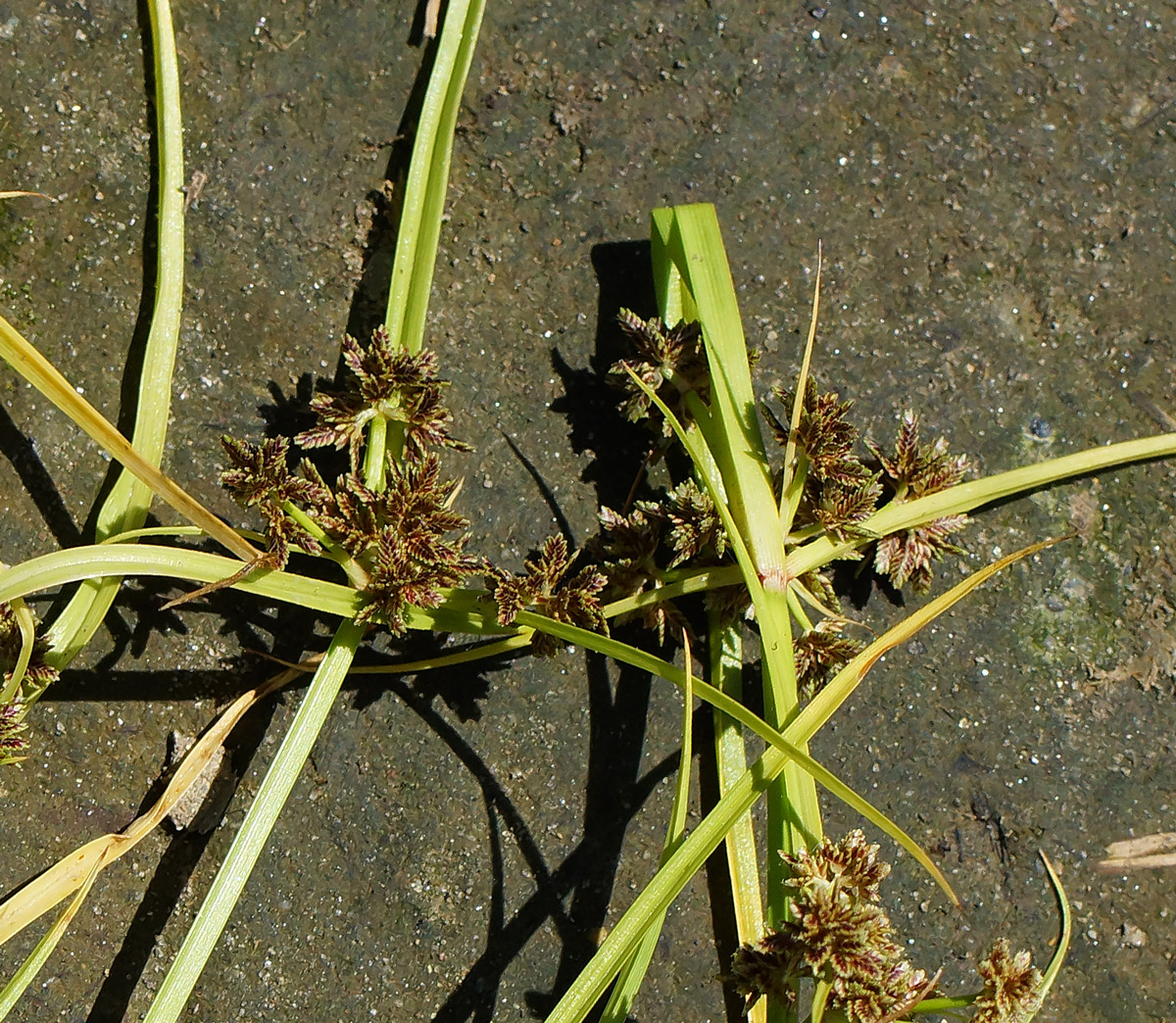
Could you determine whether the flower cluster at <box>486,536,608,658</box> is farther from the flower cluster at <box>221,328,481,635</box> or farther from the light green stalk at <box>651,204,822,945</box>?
the light green stalk at <box>651,204,822,945</box>

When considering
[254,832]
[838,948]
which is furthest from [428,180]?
[838,948]

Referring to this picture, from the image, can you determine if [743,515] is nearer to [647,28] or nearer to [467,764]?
[467,764]

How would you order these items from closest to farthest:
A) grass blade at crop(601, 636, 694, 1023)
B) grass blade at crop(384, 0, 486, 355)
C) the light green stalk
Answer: grass blade at crop(601, 636, 694, 1023) → the light green stalk → grass blade at crop(384, 0, 486, 355)

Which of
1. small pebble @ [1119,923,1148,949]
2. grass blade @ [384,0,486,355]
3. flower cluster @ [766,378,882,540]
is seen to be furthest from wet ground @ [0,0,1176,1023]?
flower cluster @ [766,378,882,540]

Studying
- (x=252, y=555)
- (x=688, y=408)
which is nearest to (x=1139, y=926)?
(x=688, y=408)

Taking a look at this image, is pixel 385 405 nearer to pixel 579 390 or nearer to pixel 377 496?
pixel 377 496

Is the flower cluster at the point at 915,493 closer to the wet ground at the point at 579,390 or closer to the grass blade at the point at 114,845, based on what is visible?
the wet ground at the point at 579,390

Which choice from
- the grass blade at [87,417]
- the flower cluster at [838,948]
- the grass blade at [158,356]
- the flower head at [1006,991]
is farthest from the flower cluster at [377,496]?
the flower head at [1006,991]

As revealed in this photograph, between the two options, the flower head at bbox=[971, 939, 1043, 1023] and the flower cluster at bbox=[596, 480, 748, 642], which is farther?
the flower cluster at bbox=[596, 480, 748, 642]

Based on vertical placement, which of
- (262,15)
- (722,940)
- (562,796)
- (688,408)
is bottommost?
(722,940)
